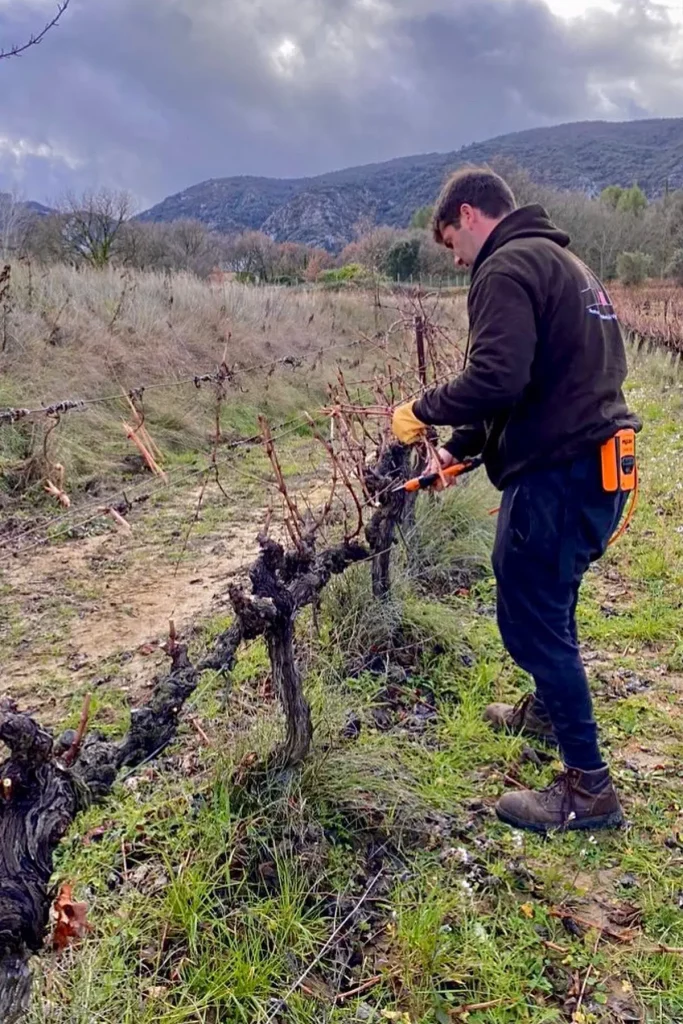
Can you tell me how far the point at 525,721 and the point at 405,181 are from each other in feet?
387

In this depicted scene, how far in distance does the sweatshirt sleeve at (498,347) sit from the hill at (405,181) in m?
79.3

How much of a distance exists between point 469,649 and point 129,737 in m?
2.41

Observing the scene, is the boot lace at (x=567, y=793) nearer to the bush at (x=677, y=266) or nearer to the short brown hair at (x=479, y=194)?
the short brown hair at (x=479, y=194)

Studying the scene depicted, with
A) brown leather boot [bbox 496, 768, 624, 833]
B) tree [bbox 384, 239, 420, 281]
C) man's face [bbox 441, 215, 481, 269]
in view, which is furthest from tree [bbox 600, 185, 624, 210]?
brown leather boot [bbox 496, 768, 624, 833]

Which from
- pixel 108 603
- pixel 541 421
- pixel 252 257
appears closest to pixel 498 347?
pixel 541 421

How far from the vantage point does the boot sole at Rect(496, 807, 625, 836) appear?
8.54 feet

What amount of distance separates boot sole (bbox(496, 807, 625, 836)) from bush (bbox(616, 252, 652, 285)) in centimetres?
3349

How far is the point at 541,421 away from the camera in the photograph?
2.34 metres

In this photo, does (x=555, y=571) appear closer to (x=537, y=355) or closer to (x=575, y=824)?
(x=537, y=355)

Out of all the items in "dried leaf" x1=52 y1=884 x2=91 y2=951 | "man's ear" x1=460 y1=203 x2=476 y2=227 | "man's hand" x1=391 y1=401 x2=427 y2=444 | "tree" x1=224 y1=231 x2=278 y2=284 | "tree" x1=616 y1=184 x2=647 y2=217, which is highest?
"tree" x1=616 y1=184 x2=647 y2=217

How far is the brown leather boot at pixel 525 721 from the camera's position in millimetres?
3119

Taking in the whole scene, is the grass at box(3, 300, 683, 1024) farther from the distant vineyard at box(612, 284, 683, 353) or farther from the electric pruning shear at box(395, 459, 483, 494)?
the distant vineyard at box(612, 284, 683, 353)

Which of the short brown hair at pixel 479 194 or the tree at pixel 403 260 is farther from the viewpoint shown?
the tree at pixel 403 260

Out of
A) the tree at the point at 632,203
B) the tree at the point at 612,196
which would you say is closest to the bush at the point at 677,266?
the tree at the point at 632,203
